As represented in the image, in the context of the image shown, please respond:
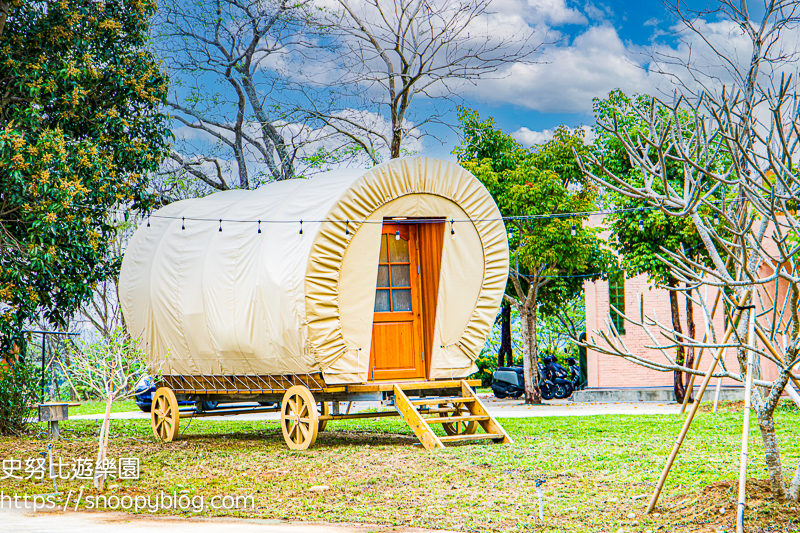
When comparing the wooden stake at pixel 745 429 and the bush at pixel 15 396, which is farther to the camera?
the bush at pixel 15 396

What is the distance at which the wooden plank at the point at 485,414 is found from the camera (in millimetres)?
9148

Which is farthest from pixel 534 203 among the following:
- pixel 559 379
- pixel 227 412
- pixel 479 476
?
pixel 479 476

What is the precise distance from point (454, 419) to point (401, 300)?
1972 mm

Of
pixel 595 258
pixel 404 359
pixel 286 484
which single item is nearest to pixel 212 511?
pixel 286 484

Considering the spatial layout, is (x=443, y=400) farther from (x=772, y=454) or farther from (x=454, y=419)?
(x=772, y=454)

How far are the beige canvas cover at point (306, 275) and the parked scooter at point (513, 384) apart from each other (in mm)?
8619

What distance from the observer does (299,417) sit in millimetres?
9211

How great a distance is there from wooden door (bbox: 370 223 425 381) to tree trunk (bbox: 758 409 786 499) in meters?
5.66

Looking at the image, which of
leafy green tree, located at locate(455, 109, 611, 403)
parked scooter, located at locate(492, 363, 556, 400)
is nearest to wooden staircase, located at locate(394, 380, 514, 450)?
leafy green tree, located at locate(455, 109, 611, 403)

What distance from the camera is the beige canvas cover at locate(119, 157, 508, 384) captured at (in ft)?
29.4

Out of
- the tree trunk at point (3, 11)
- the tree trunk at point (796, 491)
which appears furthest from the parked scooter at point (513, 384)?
the tree trunk at point (796, 491)

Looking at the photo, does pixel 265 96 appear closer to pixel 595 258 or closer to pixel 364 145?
pixel 364 145

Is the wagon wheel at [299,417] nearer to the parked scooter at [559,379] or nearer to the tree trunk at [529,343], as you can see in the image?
the tree trunk at [529,343]

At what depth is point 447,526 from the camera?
530 centimetres
